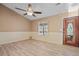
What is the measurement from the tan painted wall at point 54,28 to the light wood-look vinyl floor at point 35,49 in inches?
2.6

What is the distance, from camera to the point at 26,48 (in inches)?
63.9

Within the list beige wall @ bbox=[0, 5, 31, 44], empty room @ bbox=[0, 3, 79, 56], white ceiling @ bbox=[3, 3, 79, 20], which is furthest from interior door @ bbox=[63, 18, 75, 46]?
beige wall @ bbox=[0, 5, 31, 44]

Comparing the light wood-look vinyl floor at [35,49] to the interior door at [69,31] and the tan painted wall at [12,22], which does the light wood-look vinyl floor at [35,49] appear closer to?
the interior door at [69,31]

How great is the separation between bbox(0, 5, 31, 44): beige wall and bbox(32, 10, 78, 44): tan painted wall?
0.31 ft

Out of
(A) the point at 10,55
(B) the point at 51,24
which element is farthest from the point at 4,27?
(B) the point at 51,24

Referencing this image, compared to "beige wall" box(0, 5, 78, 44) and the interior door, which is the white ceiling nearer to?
"beige wall" box(0, 5, 78, 44)

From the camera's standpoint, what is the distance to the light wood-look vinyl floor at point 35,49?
5.13 ft

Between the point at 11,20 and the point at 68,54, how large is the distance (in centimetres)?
87

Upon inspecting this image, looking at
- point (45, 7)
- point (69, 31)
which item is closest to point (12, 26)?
point (45, 7)

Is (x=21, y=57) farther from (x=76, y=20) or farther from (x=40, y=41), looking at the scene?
(x=76, y=20)

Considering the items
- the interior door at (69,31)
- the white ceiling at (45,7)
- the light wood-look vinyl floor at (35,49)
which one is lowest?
the light wood-look vinyl floor at (35,49)

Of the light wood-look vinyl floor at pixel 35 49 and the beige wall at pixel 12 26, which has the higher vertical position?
the beige wall at pixel 12 26

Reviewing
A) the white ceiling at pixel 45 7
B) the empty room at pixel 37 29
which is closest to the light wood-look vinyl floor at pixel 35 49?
the empty room at pixel 37 29

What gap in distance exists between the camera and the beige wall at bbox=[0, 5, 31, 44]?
159cm
